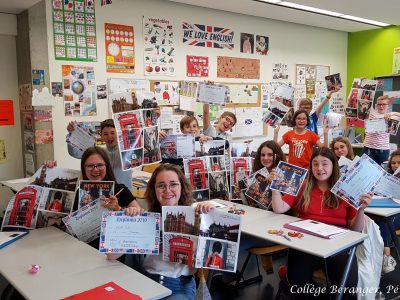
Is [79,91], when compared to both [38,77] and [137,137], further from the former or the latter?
[137,137]

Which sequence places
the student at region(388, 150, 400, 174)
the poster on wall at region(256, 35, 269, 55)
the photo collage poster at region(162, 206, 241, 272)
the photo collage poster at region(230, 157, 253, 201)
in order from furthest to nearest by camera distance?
the poster on wall at region(256, 35, 269, 55) < the student at region(388, 150, 400, 174) < the photo collage poster at region(230, 157, 253, 201) < the photo collage poster at region(162, 206, 241, 272)

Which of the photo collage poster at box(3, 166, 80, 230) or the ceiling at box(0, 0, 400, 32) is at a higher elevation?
the ceiling at box(0, 0, 400, 32)

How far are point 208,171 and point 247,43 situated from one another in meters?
3.47

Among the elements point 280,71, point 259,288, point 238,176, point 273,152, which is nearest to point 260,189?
point 238,176

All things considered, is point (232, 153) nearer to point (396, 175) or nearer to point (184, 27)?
point (396, 175)

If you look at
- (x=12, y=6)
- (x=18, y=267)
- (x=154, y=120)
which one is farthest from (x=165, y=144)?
(x=12, y=6)

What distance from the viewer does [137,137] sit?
8.31ft

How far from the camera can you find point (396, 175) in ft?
9.05

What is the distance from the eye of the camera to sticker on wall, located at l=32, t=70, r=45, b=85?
165 inches

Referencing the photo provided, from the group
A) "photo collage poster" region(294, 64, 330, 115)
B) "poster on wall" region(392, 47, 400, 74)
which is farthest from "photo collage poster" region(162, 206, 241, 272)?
"poster on wall" region(392, 47, 400, 74)

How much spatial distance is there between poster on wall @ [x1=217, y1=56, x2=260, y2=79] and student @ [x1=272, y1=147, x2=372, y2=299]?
327cm

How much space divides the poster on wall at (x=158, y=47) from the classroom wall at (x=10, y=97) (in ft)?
5.03

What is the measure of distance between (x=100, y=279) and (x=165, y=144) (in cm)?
149

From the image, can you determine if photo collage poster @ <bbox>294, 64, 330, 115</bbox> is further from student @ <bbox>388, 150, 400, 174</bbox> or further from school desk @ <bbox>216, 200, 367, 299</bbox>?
school desk @ <bbox>216, 200, 367, 299</bbox>
